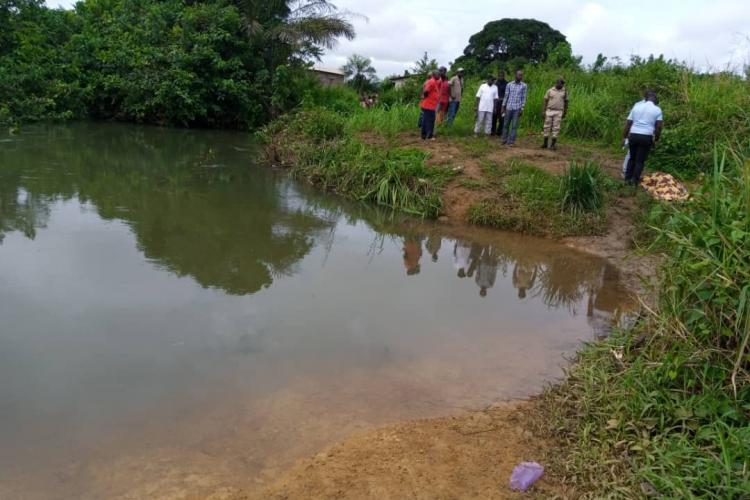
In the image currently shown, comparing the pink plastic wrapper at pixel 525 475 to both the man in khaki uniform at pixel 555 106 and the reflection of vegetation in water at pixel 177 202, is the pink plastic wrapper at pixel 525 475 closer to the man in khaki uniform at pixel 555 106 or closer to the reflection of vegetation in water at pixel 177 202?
the reflection of vegetation in water at pixel 177 202

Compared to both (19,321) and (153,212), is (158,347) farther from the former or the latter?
(153,212)

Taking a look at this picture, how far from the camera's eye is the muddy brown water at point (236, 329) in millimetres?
3240

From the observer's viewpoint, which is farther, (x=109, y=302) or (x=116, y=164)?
(x=116, y=164)

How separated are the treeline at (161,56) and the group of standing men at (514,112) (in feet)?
27.8

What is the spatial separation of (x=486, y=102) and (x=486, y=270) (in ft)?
20.5

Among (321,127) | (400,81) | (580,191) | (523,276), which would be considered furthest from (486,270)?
(400,81)

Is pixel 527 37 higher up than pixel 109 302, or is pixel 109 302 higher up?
pixel 527 37

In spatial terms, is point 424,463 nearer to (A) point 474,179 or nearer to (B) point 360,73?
(A) point 474,179

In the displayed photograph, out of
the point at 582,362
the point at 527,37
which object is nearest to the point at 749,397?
the point at 582,362

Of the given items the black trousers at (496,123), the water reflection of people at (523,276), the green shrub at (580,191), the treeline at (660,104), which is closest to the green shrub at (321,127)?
the treeline at (660,104)

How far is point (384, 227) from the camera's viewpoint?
849 cm

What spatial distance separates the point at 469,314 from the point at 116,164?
29.0 feet

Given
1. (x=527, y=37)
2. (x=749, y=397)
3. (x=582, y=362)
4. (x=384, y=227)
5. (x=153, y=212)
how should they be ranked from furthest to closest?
(x=527, y=37), (x=384, y=227), (x=153, y=212), (x=582, y=362), (x=749, y=397)

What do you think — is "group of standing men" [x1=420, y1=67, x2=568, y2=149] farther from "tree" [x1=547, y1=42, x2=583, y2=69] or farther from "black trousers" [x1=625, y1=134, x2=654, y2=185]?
"tree" [x1=547, y1=42, x2=583, y2=69]
